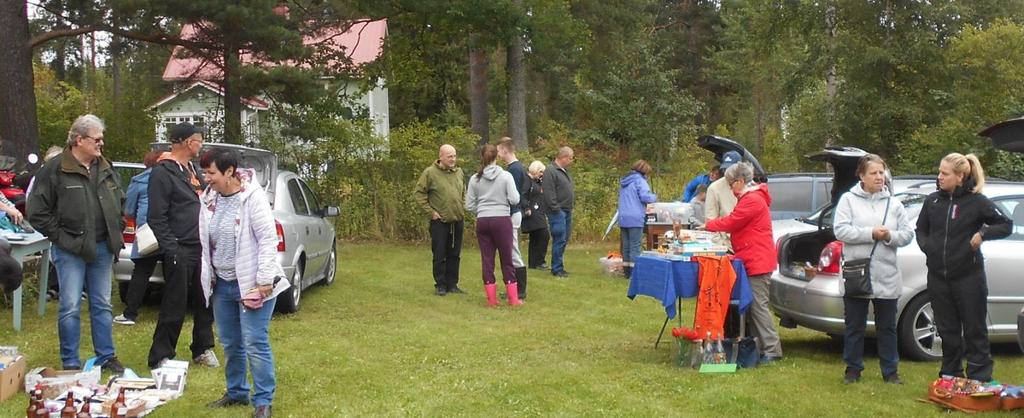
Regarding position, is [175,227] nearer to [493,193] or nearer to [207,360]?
[207,360]

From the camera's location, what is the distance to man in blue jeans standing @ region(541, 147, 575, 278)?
43.8 ft

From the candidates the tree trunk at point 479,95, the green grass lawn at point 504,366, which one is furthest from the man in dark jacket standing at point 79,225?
the tree trunk at point 479,95

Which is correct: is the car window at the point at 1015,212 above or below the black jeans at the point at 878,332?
above

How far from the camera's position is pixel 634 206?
12773mm

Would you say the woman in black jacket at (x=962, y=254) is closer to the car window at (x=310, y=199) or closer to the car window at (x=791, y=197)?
the car window at (x=791, y=197)

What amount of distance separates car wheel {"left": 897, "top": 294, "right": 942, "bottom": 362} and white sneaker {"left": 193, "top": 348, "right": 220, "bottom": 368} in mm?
5398

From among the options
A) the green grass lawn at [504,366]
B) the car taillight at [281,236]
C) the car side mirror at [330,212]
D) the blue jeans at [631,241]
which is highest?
the car side mirror at [330,212]

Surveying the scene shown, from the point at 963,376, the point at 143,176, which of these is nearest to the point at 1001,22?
the point at 963,376

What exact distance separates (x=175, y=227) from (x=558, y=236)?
7159mm

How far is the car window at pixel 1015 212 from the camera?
25.3ft

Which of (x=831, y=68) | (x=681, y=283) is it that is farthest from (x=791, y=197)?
(x=831, y=68)

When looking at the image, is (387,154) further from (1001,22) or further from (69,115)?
(1001,22)

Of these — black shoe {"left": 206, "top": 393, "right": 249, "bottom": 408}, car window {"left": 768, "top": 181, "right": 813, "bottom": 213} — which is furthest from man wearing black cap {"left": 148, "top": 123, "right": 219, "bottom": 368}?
car window {"left": 768, "top": 181, "right": 813, "bottom": 213}

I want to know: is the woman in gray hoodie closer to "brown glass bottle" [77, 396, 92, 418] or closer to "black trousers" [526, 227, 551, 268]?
"black trousers" [526, 227, 551, 268]
